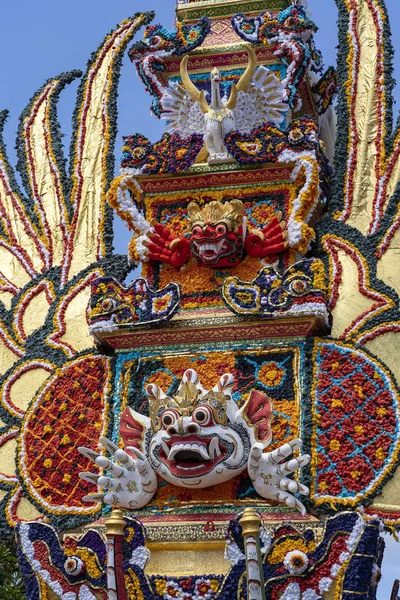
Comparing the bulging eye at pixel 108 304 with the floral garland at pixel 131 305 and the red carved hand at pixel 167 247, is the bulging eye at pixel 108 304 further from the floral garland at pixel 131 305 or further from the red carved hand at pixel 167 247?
the red carved hand at pixel 167 247

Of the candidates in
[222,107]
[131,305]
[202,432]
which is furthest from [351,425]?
[222,107]

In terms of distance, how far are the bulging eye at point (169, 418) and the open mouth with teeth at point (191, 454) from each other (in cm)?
14

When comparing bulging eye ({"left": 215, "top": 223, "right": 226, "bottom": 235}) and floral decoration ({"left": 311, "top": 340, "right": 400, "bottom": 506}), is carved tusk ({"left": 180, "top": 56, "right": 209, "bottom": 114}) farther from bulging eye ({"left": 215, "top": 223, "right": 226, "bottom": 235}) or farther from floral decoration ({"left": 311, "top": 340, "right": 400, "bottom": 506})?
floral decoration ({"left": 311, "top": 340, "right": 400, "bottom": 506})

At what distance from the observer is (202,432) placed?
12.4m

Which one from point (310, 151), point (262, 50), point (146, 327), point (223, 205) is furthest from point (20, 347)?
point (262, 50)

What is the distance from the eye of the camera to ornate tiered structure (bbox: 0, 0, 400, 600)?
39.6 ft

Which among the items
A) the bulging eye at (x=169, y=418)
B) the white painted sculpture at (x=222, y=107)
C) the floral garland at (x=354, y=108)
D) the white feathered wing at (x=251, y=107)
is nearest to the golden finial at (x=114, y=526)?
the bulging eye at (x=169, y=418)

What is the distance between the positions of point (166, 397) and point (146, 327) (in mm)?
1213

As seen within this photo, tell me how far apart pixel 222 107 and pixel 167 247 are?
2.10 m

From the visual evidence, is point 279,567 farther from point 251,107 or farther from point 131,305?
point 251,107

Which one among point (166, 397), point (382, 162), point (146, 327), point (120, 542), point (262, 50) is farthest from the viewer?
point (262, 50)

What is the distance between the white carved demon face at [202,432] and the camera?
487 inches

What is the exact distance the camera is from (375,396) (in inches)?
510

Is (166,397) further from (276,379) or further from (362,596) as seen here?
(362,596)
